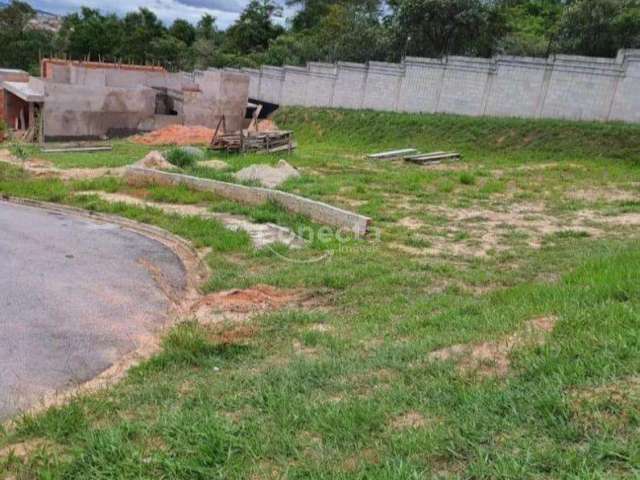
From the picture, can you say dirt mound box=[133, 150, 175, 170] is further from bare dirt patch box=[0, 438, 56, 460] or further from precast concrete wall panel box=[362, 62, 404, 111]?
precast concrete wall panel box=[362, 62, 404, 111]

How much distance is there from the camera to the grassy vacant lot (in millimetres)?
2852

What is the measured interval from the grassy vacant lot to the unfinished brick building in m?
19.4

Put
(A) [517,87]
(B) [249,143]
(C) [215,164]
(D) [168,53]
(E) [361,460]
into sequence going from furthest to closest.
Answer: (D) [168,53]
(A) [517,87]
(B) [249,143]
(C) [215,164]
(E) [361,460]

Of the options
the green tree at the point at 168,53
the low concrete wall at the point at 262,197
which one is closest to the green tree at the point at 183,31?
the green tree at the point at 168,53

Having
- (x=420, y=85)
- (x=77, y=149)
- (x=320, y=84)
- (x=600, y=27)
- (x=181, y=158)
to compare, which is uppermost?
(x=600, y=27)

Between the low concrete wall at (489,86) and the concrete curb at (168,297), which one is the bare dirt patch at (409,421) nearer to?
the concrete curb at (168,297)

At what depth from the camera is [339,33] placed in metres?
33.9

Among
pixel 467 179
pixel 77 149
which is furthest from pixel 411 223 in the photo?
pixel 77 149

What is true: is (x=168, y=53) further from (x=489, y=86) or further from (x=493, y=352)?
(x=493, y=352)

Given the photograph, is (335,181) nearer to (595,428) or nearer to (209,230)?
(209,230)

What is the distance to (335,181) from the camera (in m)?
13.4

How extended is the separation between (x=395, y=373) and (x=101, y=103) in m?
27.2

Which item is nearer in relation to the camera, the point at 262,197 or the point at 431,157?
the point at 262,197

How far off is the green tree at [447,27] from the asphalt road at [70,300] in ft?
69.7
